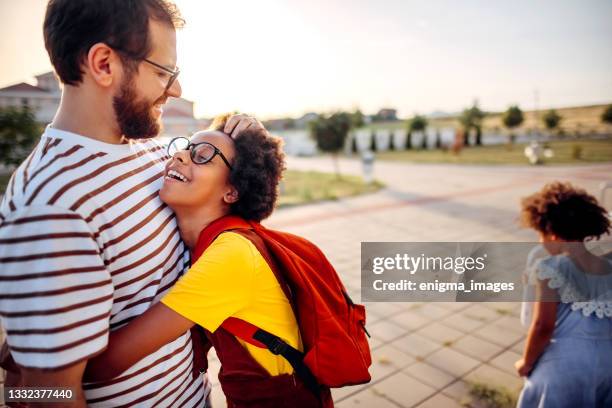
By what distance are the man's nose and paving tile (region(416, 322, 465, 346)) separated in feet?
11.1

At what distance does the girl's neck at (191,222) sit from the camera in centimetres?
155

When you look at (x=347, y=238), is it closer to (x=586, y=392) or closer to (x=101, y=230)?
(x=586, y=392)

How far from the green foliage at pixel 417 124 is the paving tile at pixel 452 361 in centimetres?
4973

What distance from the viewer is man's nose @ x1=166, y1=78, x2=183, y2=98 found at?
143cm

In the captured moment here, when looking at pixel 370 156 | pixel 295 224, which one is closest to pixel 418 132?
pixel 370 156

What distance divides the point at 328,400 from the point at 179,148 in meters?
1.28

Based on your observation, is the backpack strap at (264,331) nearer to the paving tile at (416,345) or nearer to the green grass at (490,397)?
the green grass at (490,397)

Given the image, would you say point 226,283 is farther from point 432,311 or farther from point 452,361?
point 432,311

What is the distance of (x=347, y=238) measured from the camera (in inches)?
297

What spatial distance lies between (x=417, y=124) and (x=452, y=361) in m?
50.5

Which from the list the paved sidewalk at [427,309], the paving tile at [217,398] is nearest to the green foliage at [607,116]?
the paved sidewalk at [427,309]

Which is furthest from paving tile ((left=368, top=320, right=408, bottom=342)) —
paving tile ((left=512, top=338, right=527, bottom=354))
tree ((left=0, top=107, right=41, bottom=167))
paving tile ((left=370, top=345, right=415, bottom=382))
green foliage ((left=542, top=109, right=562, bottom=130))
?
green foliage ((left=542, top=109, right=562, bottom=130))

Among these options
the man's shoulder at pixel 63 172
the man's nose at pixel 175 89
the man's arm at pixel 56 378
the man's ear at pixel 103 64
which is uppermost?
the man's ear at pixel 103 64

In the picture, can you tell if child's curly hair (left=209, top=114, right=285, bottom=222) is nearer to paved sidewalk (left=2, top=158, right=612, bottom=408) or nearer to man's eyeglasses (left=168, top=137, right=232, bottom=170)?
man's eyeglasses (left=168, top=137, right=232, bottom=170)
